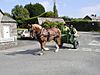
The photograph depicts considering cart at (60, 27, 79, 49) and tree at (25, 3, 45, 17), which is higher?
tree at (25, 3, 45, 17)

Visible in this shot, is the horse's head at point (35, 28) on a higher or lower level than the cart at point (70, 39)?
higher

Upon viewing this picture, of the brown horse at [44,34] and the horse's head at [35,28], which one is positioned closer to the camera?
the horse's head at [35,28]

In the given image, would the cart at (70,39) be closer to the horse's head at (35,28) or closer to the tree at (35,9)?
the horse's head at (35,28)

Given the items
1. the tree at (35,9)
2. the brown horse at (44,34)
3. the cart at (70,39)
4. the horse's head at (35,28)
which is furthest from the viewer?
the tree at (35,9)

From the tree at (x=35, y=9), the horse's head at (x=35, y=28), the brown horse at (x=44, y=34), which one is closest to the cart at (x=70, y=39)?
the brown horse at (x=44, y=34)

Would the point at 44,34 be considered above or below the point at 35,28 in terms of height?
below

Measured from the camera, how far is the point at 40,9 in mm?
92188

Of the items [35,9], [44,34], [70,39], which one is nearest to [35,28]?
[44,34]

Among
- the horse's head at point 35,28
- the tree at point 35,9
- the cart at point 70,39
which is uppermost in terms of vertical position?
the tree at point 35,9

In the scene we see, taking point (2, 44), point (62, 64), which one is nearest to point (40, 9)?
point (2, 44)

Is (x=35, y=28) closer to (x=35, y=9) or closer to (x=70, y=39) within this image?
(x=70, y=39)

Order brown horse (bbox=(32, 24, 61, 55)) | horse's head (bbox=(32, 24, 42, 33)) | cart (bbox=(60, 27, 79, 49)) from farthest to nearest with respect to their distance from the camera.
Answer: cart (bbox=(60, 27, 79, 49)), brown horse (bbox=(32, 24, 61, 55)), horse's head (bbox=(32, 24, 42, 33))

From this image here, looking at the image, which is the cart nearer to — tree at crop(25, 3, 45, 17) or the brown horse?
the brown horse

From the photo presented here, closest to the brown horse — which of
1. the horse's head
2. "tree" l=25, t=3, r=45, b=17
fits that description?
the horse's head
